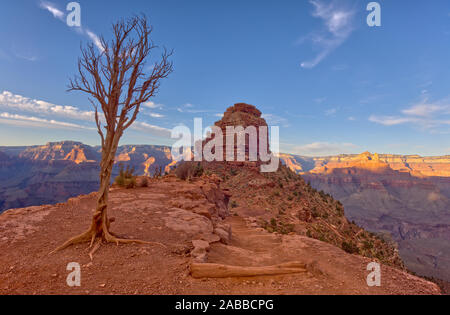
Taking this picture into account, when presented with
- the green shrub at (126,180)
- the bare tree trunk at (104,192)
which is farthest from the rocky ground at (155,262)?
the green shrub at (126,180)

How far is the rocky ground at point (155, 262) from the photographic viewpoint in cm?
375

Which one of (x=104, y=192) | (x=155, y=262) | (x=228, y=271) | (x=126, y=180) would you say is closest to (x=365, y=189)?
(x=126, y=180)

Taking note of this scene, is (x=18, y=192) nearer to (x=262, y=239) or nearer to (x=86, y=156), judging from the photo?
(x=86, y=156)

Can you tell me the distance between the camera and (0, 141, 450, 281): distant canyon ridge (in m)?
75.2

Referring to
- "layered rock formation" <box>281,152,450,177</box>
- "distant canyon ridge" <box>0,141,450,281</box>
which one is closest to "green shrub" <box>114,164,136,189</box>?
"distant canyon ridge" <box>0,141,450,281</box>

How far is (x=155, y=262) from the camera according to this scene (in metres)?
4.82

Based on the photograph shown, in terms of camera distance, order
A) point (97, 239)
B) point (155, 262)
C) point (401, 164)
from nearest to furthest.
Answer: point (155, 262) < point (97, 239) < point (401, 164)

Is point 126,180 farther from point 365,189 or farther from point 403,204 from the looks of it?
point 403,204

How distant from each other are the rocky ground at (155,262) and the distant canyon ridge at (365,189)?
5672 cm

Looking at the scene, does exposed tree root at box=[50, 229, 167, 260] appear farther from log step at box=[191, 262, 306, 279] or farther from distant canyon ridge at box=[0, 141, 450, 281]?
distant canyon ridge at box=[0, 141, 450, 281]

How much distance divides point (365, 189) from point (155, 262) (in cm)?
15005

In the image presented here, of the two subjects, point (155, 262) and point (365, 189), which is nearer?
point (155, 262)

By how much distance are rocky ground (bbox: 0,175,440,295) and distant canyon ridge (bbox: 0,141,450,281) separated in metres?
56.7

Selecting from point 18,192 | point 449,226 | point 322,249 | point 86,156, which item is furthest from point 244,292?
point 86,156
